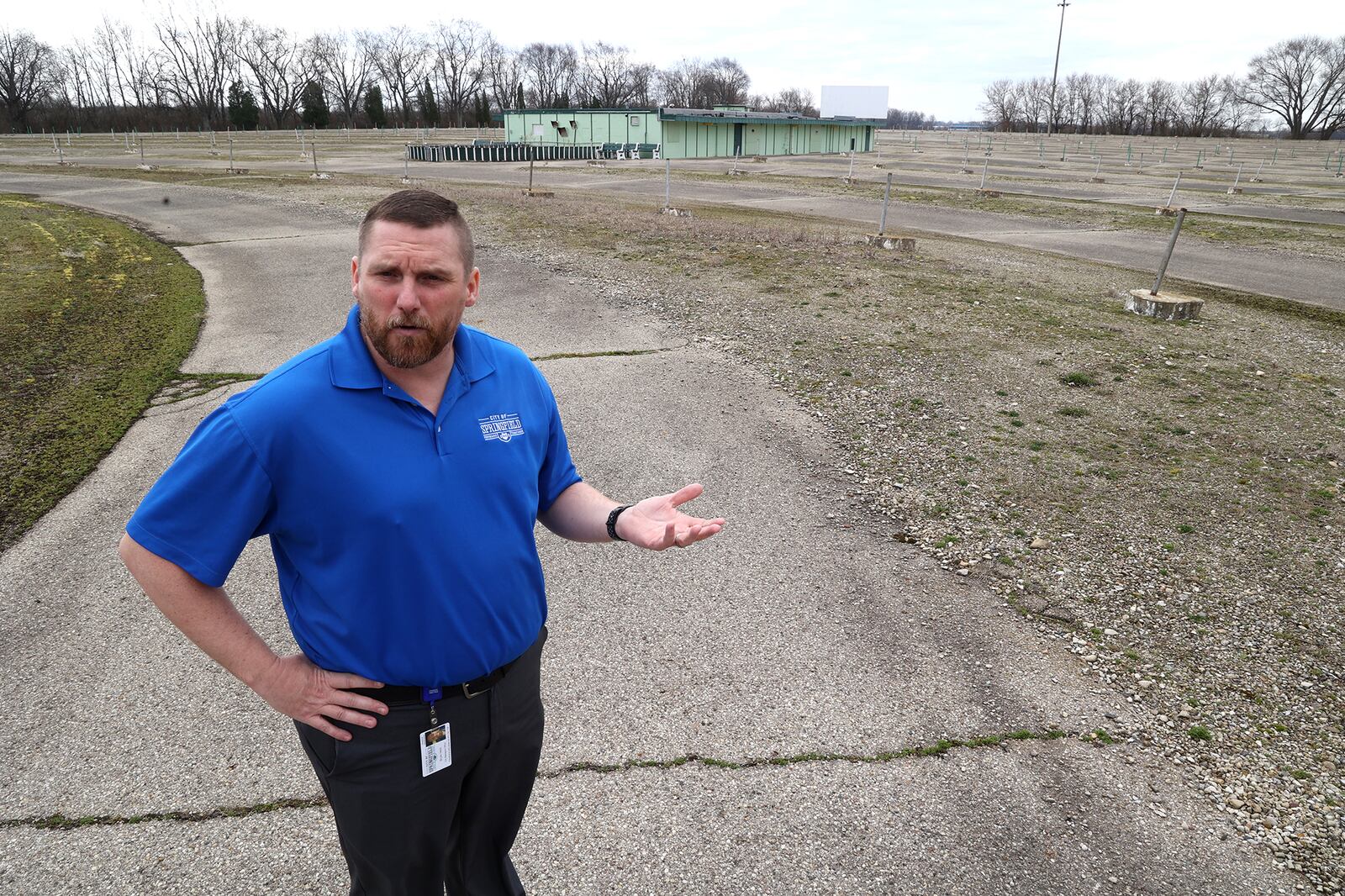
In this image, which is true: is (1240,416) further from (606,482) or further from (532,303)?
(532,303)

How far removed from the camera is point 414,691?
1.80 m

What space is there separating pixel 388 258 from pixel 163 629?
3.14 metres

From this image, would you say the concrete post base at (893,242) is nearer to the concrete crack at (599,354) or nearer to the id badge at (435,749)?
the concrete crack at (599,354)

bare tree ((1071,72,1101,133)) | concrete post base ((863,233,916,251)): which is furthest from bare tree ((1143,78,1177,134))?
concrete post base ((863,233,916,251))

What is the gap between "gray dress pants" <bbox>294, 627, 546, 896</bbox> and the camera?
1799mm

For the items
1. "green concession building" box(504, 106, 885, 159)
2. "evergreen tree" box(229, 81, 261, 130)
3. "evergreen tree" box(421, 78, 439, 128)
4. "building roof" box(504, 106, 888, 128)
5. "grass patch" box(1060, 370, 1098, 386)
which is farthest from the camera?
"evergreen tree" box(421, 78, 439, 128)

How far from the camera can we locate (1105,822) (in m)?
2.88

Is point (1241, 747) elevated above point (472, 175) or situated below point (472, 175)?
below

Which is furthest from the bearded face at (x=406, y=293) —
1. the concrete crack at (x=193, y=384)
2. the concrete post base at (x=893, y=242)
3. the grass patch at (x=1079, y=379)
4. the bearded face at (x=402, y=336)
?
the concrete post base at (x=893, y=242)

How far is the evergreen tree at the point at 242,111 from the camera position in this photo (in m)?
73.1

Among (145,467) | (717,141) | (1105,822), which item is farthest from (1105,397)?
(717,141)

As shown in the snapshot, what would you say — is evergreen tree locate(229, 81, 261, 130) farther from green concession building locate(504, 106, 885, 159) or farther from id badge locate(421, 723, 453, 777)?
id badge locate(421, 723, 453, 777)

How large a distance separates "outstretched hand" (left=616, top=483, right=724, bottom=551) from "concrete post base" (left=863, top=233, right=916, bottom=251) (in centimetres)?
1351

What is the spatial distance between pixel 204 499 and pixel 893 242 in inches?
568
